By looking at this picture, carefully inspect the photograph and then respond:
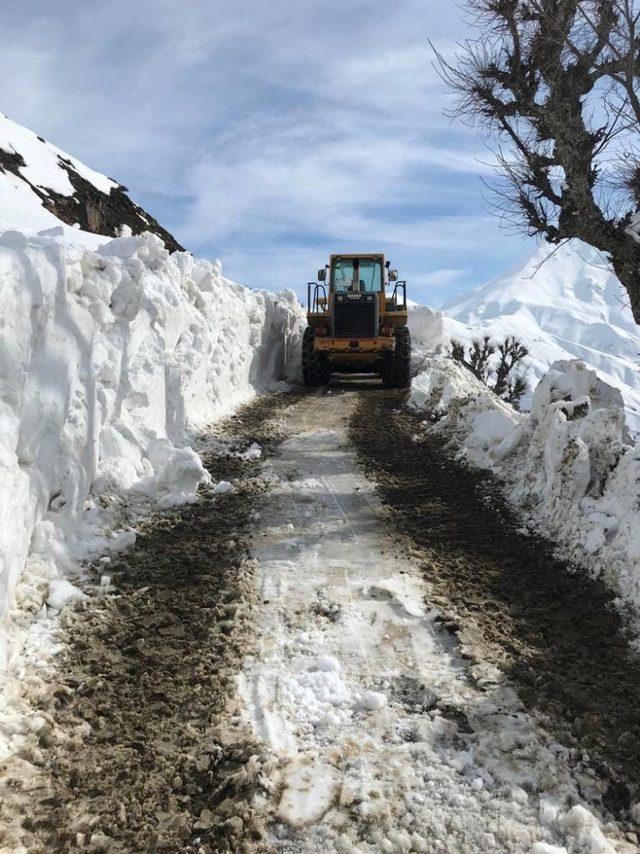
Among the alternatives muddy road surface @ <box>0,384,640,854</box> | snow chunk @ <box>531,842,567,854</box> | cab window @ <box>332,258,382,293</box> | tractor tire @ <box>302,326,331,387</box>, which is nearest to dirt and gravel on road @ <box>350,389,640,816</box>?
muddy road surface @ <box>0,384,640,854</box>

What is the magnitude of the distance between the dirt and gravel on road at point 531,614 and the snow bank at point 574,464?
196 millimetres

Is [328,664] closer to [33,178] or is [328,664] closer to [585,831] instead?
[585,831]

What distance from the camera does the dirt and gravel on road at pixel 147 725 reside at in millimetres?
2367

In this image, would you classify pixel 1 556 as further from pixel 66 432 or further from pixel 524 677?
pixel 524 677

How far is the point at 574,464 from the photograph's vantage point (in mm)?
5613

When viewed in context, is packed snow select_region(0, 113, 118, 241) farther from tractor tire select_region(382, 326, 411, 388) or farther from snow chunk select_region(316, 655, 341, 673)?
snow chunk select_region(316, 655, 341, 673)

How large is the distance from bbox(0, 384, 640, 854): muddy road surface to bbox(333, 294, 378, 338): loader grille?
1072cm

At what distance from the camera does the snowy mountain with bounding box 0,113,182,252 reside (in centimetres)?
1869

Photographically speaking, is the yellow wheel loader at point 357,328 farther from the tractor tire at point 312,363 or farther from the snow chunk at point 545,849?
the snow chunk at point 545,849

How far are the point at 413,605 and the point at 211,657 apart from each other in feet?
4.55

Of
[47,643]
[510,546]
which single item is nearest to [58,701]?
[47,643]

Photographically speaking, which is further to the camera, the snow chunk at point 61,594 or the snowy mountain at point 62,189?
the snowy mountain at point 62,189

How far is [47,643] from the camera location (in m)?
3.42

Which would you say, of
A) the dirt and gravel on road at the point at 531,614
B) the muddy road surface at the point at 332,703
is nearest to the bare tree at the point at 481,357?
the dirt and gravel on road at the point at 531,614
